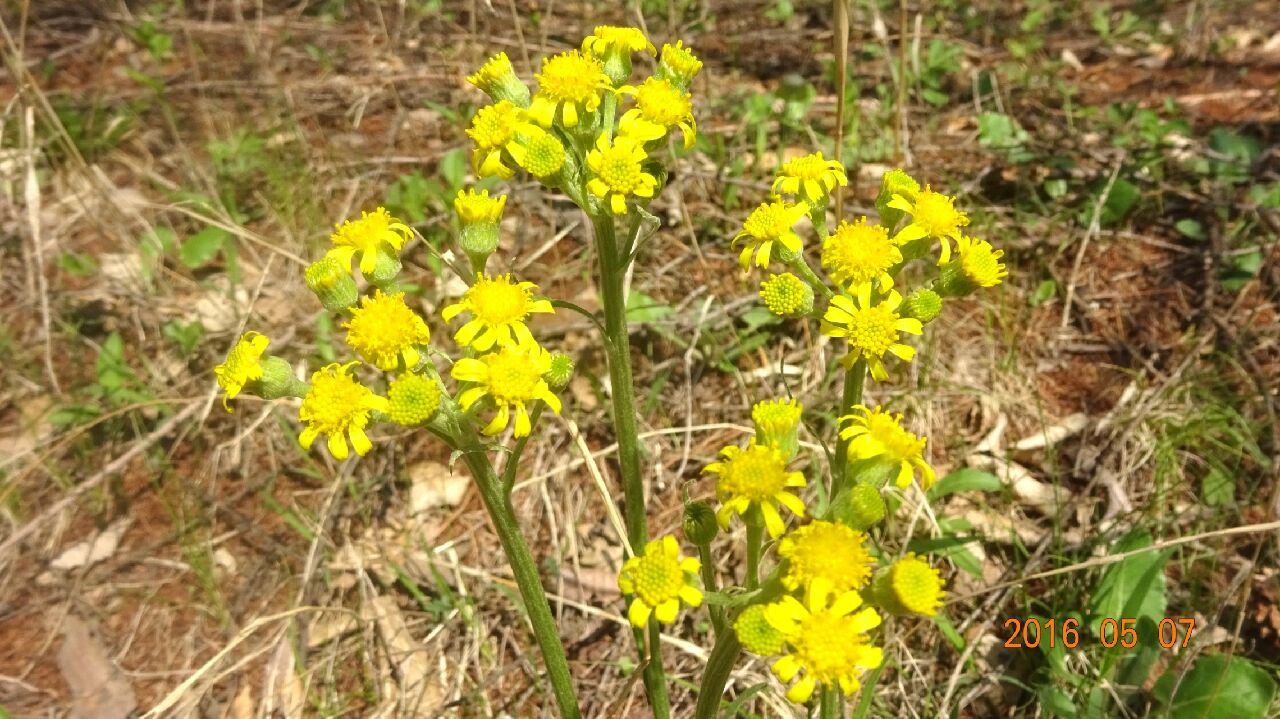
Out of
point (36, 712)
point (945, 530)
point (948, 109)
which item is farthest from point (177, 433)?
point (948, 109)

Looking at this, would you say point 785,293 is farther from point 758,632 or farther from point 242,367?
point 242,367

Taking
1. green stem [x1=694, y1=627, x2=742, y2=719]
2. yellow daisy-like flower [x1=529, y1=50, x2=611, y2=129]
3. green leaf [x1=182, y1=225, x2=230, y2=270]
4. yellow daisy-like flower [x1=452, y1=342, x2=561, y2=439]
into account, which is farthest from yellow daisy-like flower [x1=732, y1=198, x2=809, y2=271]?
green leaf [x1=182, y1=225, x2=230, y2=270]

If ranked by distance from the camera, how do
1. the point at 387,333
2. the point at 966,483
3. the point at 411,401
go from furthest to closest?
the point at 966,483 < the point at 387,333 < the point at 411,401

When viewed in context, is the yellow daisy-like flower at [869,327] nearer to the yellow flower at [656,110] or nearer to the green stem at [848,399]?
the green stem at [848,399]

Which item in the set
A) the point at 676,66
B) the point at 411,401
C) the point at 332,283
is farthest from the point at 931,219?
the point at 332,283

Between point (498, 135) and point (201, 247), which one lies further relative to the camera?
point (201, 247)

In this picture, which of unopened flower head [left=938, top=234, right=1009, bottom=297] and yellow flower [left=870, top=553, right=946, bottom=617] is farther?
unopened flower head [left=938, top=234, right=1009, bottom=297]

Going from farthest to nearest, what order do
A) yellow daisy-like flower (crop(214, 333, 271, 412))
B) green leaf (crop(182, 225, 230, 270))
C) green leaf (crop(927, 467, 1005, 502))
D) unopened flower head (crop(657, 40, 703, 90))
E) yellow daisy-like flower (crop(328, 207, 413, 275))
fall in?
green leaf (crop(182, 225, 230, 270)) → green leaf (crop(927, 467, 1005, 502)) → unopened flower head (crop(657, 40, 703, 90)) → yellow daisy-like flower (crop(328, 207, 413, 275)) → yellow daisy-like flower (crop(214, 333, 271, 412))

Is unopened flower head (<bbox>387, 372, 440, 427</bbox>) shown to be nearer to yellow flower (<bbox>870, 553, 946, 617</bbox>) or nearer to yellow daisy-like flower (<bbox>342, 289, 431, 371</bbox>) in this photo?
yellow daisy-like flower (<bbox>342, 289, 431, 371</bbox>)
